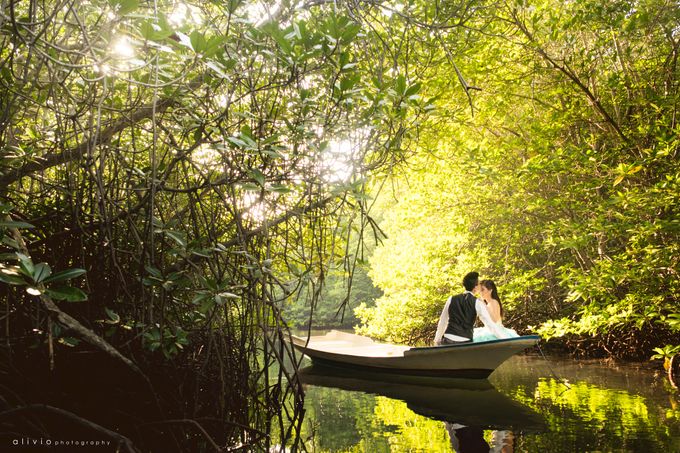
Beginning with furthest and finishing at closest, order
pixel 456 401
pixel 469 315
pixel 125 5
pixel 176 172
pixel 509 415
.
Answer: pixel 469 315 < pixel 456 401 < pixel 509 415 < pixel 176 172 < pixel 125 5

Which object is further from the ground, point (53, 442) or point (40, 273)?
point (40, 273)

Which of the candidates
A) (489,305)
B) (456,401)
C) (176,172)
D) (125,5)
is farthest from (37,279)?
(489,305)

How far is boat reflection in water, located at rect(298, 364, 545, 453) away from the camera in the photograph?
130 inches

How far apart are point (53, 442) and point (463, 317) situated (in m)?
4.52

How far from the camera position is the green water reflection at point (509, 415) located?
3.02 metres

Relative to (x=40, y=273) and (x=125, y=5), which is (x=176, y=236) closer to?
(x=40, y=273)

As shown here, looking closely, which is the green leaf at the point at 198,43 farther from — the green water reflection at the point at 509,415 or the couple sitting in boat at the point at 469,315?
the couple sitting in boat at the point at 469,315

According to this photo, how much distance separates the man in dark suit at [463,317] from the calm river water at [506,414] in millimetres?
549

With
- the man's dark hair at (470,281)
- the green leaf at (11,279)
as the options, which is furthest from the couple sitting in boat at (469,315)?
the green leaf at (11,279)

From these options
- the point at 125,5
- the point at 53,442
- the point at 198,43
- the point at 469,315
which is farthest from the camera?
the point at 469,315

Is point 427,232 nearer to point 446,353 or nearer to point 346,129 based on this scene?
point 446,353

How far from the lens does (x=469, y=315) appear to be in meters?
5.73

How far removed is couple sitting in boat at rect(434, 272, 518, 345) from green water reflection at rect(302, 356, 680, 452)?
0.60m

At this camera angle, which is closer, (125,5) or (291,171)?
(125,5)
